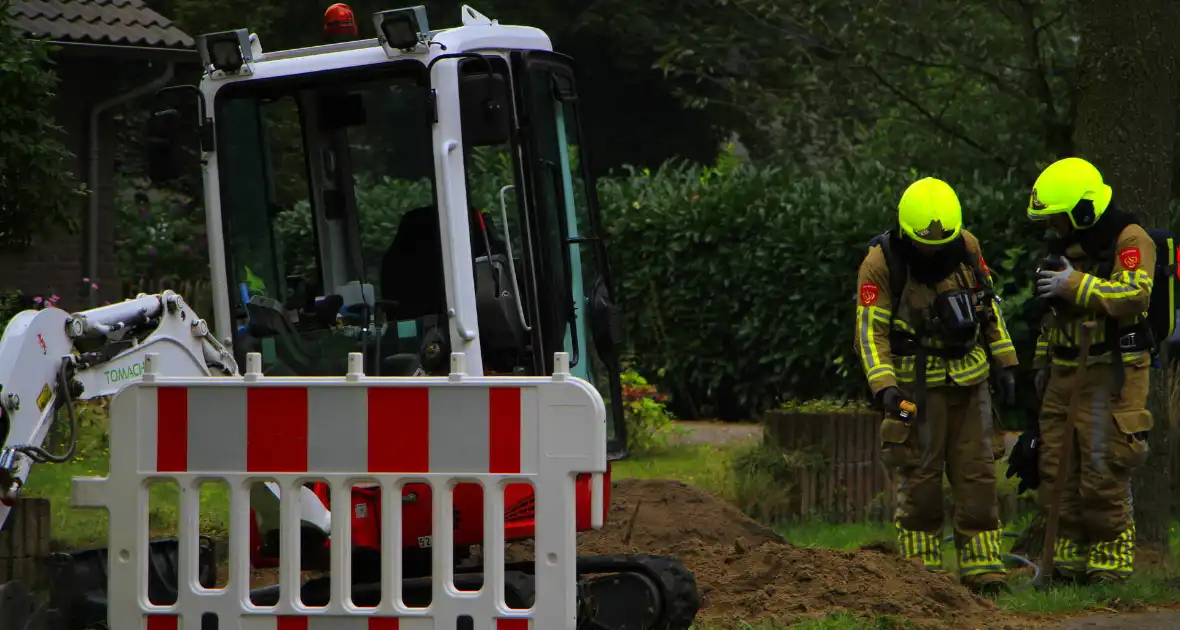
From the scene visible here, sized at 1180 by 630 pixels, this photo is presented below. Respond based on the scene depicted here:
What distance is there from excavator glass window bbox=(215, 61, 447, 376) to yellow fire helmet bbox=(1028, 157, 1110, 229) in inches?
125

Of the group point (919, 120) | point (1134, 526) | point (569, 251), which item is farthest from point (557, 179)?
point (919, 120)

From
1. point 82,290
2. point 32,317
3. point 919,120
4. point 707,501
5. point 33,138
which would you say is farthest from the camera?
point 82,290

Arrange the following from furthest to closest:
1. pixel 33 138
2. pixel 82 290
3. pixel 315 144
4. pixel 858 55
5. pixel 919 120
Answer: pixel 82 290 < pixel 919 120 < pixel 858 55 < pixel 33 138 < pixel 315 144

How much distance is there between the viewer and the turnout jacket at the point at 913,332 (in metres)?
7.95

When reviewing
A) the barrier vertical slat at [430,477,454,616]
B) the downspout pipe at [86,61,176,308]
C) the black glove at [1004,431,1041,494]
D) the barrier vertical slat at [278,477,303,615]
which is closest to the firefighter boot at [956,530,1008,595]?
the black glove at [1004,431,1041,494]

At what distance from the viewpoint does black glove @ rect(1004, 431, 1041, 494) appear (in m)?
8.41

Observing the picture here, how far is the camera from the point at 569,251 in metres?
6.59

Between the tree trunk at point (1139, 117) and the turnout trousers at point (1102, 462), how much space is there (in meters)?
0.73

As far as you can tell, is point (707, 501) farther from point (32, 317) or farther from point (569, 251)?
point (32, 317)

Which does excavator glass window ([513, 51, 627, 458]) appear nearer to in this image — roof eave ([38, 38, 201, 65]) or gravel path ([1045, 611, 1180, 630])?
gravel path ([1045, 611, 1180, 630])

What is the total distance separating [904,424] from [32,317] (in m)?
4.20

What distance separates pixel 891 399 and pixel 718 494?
106 inches

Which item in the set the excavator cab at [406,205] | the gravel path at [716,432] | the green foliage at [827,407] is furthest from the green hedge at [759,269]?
the excavator cab at [406,205]

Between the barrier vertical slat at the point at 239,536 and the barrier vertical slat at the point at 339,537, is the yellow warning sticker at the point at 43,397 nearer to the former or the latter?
the barrier vertical slat at the point at 239,536
